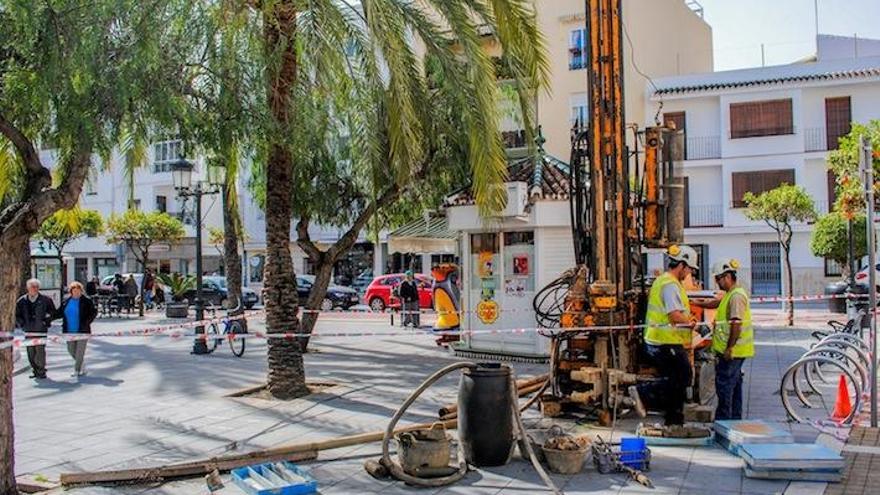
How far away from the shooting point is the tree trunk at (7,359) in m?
6.34

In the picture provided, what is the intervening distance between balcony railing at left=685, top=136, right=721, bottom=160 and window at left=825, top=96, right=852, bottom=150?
4.16 meters

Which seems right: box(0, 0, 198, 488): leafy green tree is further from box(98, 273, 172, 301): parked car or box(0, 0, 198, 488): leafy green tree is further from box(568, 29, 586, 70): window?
box(568, 29, 586, 70): window

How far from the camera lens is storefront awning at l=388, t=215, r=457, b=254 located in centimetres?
1780

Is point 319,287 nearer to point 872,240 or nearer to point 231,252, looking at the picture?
point 231,252

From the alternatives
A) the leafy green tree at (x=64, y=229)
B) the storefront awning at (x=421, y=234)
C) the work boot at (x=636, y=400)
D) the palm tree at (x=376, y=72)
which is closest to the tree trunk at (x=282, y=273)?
the palm tree at (x=376, y=72)

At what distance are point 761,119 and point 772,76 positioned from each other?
175 cm

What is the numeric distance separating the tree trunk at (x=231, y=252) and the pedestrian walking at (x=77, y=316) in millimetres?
3963

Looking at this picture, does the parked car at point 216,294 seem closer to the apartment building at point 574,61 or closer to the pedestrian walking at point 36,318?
the apartment building at point 574,61

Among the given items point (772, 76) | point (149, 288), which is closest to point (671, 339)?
point (772, 76)

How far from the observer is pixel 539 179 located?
13.9 meters

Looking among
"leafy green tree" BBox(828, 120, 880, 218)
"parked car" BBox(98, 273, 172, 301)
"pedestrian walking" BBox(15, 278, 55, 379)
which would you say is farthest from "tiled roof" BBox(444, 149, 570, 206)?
"parked car" BBox(98, 273, 172, 301)

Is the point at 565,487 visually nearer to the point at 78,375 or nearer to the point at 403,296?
the point at 78,375

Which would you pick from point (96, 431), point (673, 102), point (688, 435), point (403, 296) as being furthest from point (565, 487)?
point (673, 102)

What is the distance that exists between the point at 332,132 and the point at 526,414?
219 inches
